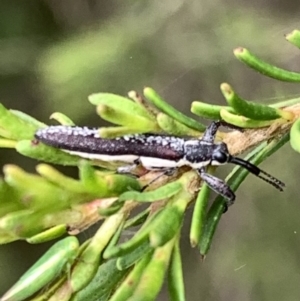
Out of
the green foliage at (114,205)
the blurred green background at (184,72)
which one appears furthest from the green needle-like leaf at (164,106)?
the blurred green background at (184,72)

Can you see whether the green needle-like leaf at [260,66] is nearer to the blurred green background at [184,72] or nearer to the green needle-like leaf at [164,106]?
the green needle-like leaf at [164,106]

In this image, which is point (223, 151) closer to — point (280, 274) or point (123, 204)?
point (123, 204)

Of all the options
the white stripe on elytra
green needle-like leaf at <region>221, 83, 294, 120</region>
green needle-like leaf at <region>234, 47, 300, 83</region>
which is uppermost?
green needle-like leaf at <region>234, 47, 300, 83</region>

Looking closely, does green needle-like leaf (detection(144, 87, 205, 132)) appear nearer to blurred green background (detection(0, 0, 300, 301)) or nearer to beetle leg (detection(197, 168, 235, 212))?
beetle leg (detection(197, 168, 235, 212))

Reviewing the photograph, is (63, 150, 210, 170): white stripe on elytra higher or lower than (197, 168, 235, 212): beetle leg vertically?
higher

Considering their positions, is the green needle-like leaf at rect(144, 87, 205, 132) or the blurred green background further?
the blurred green background

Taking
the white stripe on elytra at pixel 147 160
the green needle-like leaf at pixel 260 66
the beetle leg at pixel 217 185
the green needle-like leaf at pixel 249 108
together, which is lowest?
the beetle leg at pixel 217 185

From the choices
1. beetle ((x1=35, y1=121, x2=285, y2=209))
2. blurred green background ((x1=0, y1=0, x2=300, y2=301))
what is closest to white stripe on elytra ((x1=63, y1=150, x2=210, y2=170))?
beetle ((x1=35, y1=121, x2=285, y2=209))
